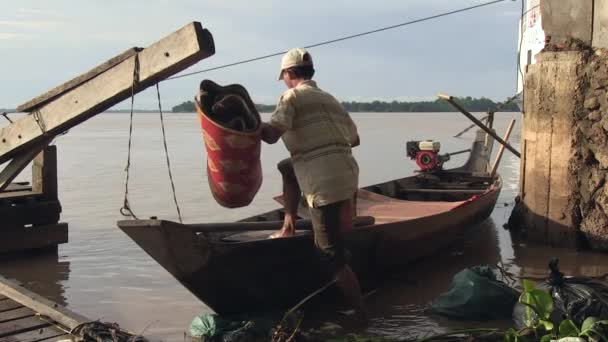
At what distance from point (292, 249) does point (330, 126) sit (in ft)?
3.59

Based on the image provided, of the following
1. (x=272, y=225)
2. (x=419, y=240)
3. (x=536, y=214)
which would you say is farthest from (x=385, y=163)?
(x=272, y=225)

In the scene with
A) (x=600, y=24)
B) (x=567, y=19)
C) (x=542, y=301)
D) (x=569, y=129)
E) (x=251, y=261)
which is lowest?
(x=542, y=301)

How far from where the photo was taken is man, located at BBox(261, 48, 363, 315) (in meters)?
4.96

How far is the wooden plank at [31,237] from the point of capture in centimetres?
834

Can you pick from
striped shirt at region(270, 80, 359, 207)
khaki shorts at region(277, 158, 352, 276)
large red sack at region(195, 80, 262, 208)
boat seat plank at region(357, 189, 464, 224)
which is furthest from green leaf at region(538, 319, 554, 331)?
boat seat plank at region(357, 189, 464, 224)

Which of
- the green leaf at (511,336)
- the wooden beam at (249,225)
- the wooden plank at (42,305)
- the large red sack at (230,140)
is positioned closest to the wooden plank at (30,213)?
the wooden plank at (42,305)

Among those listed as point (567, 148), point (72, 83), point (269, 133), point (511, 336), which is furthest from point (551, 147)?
point (72, 83)

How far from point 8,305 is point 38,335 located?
866 millimetres

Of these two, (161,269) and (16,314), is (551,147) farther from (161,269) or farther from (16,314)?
(16,314)

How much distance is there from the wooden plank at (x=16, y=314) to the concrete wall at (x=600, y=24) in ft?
23.2

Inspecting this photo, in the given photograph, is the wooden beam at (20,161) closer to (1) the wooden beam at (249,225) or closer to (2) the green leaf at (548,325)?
(1) the wooden beam at (249,225)

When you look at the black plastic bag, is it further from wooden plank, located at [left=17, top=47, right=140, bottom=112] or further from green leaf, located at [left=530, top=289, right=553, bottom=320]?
wooden plank, located at [left=17, top=47, right=140, bottom=112]

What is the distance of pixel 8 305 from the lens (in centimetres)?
549

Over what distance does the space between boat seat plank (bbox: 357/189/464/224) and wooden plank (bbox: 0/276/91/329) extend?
150 inches
